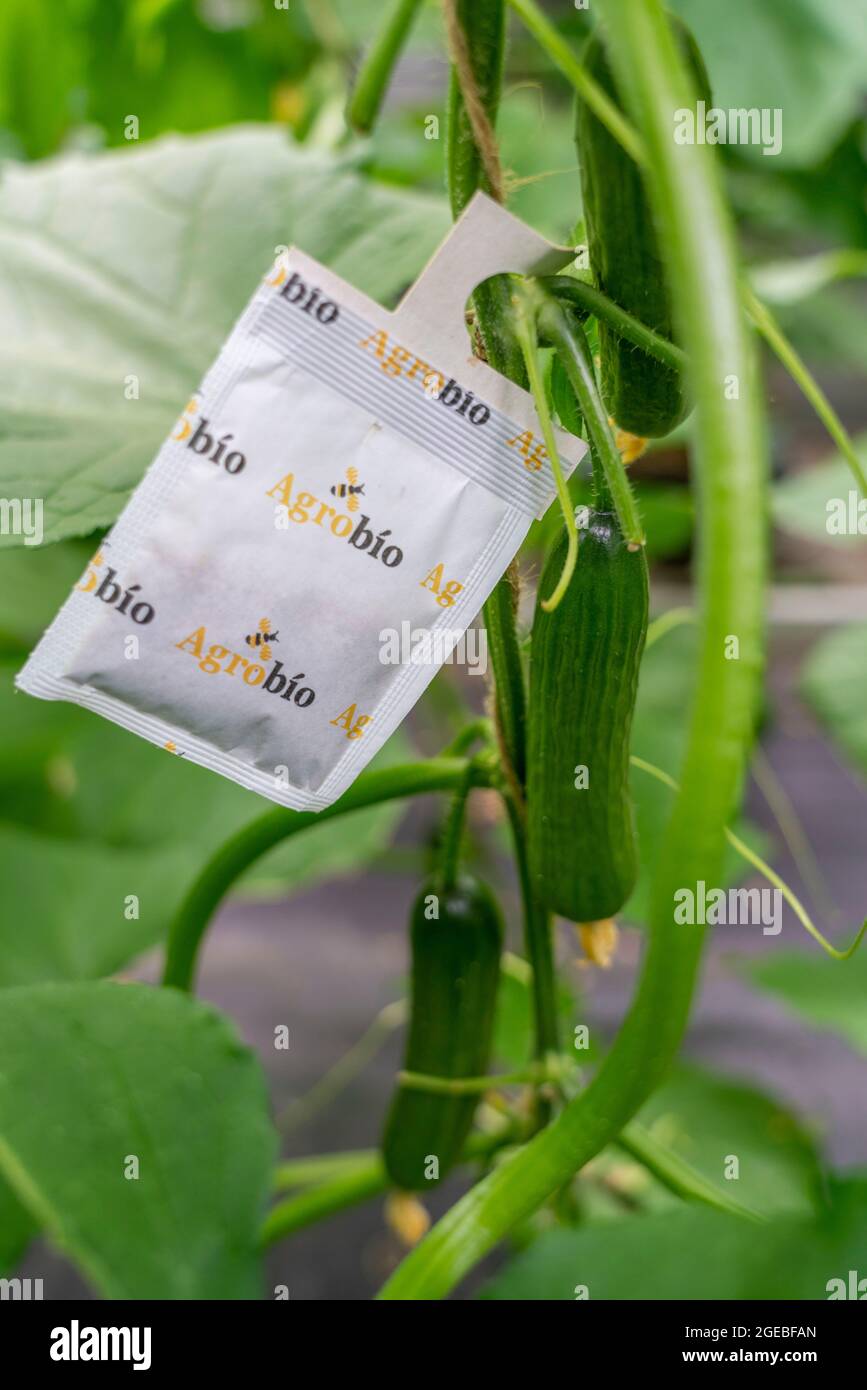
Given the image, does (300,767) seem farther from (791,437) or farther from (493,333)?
(791,437)

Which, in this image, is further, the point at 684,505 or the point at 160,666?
the point at 684,505

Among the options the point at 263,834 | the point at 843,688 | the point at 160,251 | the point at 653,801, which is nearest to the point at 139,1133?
the point at 263,834

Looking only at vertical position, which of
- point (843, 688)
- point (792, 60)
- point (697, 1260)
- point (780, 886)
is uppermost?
point (792, 60)

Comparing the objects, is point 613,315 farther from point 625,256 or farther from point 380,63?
point 380,63

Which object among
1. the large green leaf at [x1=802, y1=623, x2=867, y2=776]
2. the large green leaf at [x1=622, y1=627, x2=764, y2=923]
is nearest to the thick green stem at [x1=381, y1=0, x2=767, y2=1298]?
the large green leaf at [x1=622, y1=627, x2=764, y2=923]
